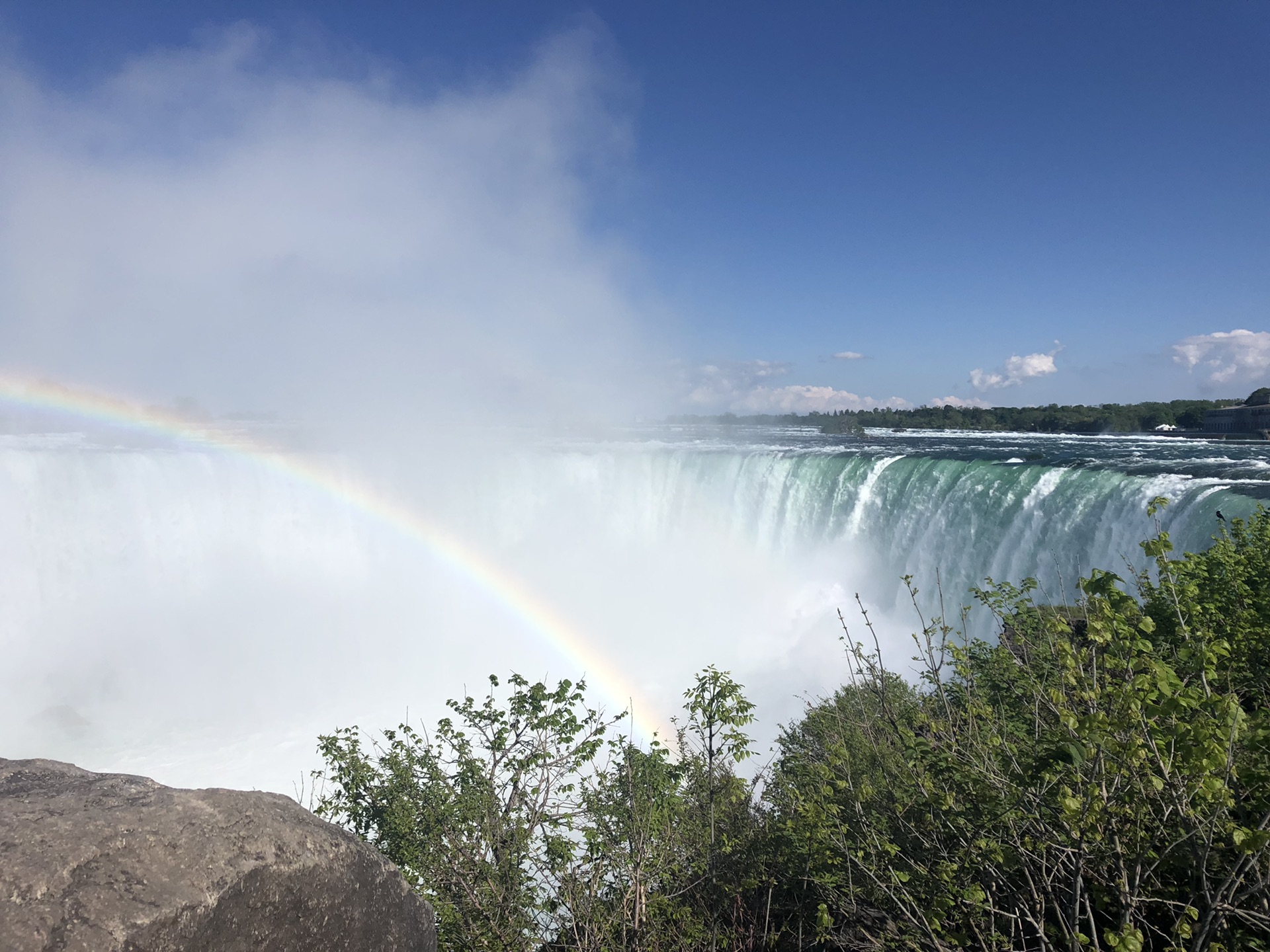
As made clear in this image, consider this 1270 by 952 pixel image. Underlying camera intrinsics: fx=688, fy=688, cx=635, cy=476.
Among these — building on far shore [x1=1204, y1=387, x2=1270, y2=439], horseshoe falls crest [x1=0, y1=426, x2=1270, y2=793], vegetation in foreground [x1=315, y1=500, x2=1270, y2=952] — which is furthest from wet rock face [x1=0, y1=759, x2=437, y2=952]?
building on far shore [x1=1204, y1=387, x2=1270, y2=439]

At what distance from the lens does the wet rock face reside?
2.12 meters

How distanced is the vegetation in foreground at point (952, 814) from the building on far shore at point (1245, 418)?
30.3 m

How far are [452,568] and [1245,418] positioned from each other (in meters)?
39.6

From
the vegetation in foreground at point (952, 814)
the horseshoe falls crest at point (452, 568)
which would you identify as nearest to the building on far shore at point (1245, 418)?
the horseshoe falls crest at point (452, 568)

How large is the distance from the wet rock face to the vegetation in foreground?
188cm

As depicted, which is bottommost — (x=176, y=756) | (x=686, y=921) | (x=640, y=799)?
(x=176, y=756)

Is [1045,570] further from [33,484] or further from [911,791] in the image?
[33,484]

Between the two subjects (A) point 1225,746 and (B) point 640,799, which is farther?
(B) point 640,799

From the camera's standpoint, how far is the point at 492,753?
716 centimetres

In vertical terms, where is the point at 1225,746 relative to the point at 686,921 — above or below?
above

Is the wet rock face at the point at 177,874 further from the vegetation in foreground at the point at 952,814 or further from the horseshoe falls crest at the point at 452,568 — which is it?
the horseshoe falls crest at the point at 452,568

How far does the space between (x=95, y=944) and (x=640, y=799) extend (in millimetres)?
5003

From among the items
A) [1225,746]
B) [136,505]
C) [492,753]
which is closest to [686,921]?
[492,753]

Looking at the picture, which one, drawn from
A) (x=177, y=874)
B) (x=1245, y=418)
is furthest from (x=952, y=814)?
(x=1245, y=418)
